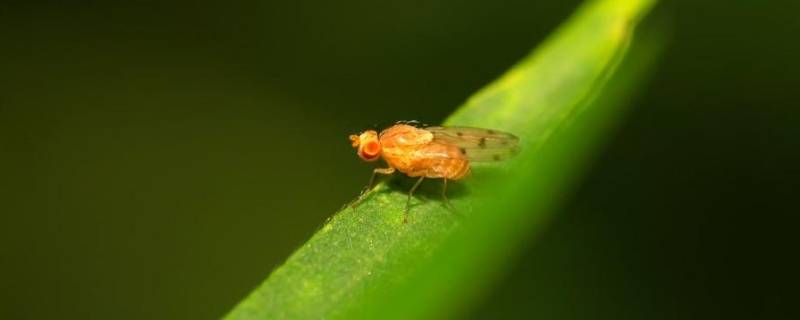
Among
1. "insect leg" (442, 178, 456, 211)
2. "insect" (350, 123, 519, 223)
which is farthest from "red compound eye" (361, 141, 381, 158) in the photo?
"insect leg" (442, 178, 456, 211)

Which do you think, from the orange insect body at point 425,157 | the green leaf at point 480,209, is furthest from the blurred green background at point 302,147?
the green leaf at point 480,209

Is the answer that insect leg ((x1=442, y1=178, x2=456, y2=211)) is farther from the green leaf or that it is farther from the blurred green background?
the blurred green background

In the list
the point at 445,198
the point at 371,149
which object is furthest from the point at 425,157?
the point at 445,198

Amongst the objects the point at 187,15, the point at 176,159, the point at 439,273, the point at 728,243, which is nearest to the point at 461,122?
the point at 728,243

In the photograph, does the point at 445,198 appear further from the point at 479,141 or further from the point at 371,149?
the point at 371,149

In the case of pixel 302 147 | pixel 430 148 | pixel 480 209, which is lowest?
pixel 302 147

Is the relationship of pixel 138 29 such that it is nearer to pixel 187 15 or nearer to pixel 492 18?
pixel 187 15

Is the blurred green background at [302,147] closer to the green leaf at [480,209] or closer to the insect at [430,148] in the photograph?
the insect at [430,148]
